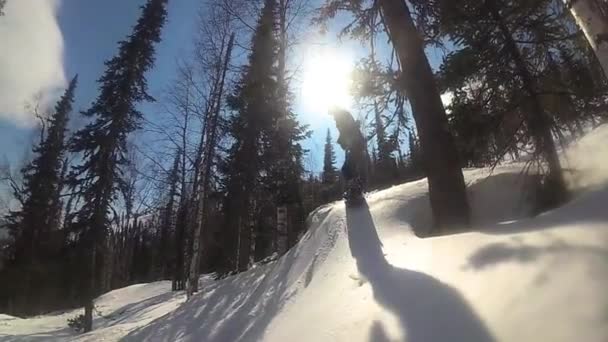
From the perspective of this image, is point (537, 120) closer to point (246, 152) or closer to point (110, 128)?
point (246, 152)

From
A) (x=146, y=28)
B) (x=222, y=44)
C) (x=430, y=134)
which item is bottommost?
(x=430, y=134)

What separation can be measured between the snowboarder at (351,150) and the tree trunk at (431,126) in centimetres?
210

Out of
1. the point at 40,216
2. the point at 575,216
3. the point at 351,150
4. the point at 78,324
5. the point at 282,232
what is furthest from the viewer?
the point at 40,216

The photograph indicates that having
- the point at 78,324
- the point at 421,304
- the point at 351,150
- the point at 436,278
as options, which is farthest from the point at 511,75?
the point at 78,324

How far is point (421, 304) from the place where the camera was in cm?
356

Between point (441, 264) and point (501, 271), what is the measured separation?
81cm

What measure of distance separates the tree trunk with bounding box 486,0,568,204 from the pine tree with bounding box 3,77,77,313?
2971 cm

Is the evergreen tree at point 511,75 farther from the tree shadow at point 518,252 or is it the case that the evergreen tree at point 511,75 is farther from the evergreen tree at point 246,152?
the evergreen tree at point 246,152

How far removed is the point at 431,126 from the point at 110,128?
17288mm

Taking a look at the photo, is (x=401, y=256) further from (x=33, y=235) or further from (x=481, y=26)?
(x=33, y=235)

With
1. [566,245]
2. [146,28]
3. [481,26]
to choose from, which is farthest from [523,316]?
[146,28]

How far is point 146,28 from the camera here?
20.5 meters

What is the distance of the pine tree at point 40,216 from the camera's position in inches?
1067

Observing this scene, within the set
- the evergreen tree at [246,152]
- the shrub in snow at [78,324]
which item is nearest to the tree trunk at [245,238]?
the evergreen tree at [246,152]
